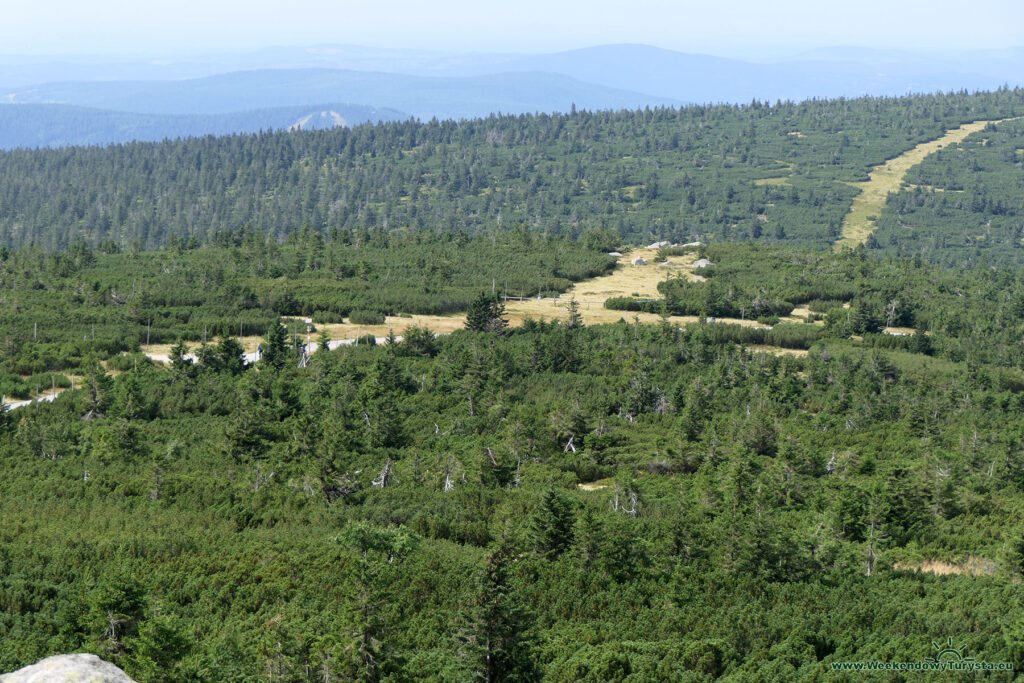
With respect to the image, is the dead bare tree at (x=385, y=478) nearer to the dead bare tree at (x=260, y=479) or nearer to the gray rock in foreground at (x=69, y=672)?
the dead bare tree at (x=260, y=479)

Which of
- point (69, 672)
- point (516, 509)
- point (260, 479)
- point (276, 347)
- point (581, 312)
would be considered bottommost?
point (581, 312)

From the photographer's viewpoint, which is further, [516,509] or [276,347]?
[276,347]

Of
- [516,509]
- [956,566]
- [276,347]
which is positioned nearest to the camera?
[956,566]

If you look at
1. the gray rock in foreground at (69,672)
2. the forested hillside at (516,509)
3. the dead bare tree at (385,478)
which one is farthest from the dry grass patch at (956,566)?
the gray rock in foreground at (69,672)

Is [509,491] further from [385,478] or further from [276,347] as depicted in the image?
[276,347]

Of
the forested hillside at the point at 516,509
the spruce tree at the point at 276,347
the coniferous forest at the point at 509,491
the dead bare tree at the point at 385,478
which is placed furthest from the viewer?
the spruce tree at the point at 276,347

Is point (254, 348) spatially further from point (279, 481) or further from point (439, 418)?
point (279, 481)

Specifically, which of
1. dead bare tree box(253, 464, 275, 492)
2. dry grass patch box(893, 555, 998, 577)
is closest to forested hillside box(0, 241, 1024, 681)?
dry grass patch box(893, 555, 998, 577)

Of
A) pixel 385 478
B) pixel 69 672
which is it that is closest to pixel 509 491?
pixel 385 478

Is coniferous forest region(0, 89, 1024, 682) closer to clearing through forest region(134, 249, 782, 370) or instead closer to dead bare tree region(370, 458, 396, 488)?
dead bare tree region(370, 458, 396, 488)
